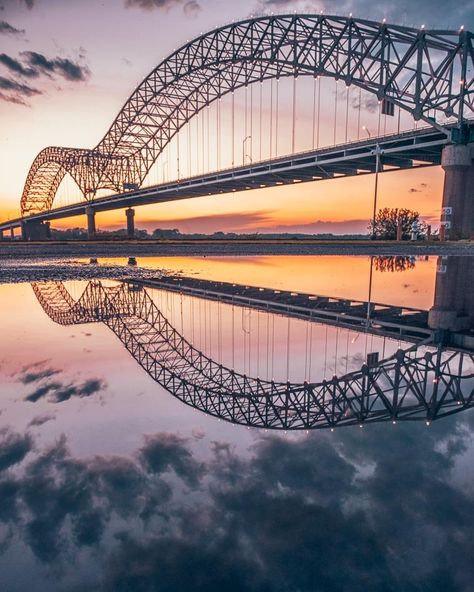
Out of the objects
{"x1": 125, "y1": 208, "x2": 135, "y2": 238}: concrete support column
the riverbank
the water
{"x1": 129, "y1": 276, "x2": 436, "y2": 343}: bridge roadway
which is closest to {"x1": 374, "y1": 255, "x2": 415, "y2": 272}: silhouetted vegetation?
the riverbank

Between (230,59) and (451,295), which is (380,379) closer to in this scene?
(451,295)

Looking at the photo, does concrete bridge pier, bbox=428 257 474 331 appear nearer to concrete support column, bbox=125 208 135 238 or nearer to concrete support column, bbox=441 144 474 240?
concrete support column, bbox=441 144 474 240

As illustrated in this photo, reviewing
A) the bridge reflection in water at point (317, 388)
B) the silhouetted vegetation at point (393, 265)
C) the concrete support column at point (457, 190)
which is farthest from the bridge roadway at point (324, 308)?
the concrete support column at point (457, 190)

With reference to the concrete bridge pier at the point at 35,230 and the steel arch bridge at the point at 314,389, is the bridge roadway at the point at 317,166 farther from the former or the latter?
the concrete bridge pier at the point at 35,230

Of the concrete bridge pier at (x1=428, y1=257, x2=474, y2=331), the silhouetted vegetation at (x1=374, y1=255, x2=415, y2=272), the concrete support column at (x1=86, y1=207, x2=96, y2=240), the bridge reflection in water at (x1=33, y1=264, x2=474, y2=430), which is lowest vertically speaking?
the silhouetted vegetation at (x1=374, y1=255, x2=415, y2=272)

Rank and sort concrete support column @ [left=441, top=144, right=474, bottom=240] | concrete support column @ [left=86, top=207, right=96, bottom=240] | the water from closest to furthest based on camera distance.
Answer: the water < concrete support column @ [left=441, top=144, right=474, bottom=240] < concrete support column @ [left=86, top=207, right=96, bottom=240]

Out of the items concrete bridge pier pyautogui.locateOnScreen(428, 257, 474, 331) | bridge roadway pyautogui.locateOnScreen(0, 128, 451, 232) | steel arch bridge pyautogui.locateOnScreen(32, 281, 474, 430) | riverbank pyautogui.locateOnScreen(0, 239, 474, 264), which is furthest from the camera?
bridge roadway pyautogui.locateOnScreen(0, 128, 451, 232)

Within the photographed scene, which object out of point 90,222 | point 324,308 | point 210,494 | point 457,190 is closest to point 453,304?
point 324,308

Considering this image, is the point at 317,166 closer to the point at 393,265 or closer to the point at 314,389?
the point at 393,265
